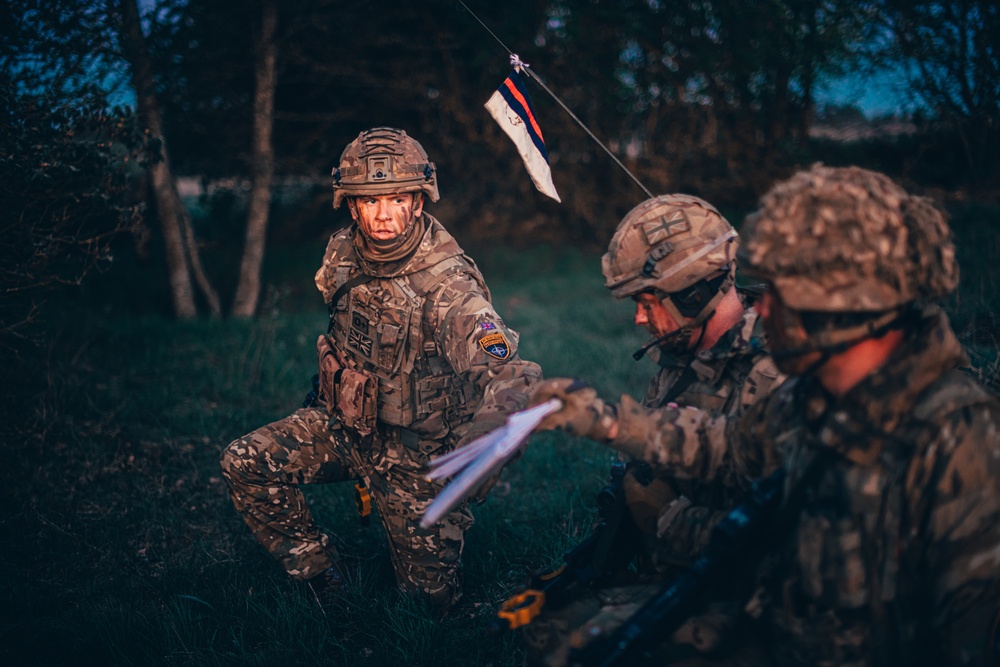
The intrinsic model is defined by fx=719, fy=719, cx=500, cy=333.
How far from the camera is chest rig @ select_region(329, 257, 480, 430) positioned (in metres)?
3.80

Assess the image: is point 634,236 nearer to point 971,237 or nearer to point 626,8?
point 971,237

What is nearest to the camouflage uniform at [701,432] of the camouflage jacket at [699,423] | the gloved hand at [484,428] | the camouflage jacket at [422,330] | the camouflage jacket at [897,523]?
Answer: the camouflage jacket at [699,423]

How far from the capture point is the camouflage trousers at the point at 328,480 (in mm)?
3832

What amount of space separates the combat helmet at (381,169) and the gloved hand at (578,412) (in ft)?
6.62

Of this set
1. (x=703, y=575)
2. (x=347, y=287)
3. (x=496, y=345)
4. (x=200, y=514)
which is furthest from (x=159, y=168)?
(x=703, y=575)

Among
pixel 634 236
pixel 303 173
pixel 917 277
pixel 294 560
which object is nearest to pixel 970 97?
pixel 634 236

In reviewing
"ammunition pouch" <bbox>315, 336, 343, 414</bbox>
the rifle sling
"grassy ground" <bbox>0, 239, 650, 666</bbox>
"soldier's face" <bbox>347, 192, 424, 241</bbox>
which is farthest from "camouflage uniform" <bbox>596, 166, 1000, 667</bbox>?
"ammunition pouch" <bbox>315, 336, 343, 414</bbox>

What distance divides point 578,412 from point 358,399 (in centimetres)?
183

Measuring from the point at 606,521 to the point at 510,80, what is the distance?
257 cm

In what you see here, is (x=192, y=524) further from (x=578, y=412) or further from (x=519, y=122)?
(x=578, y=412)

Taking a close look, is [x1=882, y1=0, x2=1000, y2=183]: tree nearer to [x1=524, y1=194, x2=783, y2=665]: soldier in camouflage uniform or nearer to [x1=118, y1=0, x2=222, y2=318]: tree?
[x1=524, y1=194, x2=783, y2=665]: soldier in camouflage uniform

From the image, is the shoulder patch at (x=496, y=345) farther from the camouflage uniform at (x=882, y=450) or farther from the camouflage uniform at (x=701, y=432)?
the camouflage uniform at (x=882, y=450)

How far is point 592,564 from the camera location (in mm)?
2758

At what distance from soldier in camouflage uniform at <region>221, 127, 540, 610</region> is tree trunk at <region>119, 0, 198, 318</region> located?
3.79m
